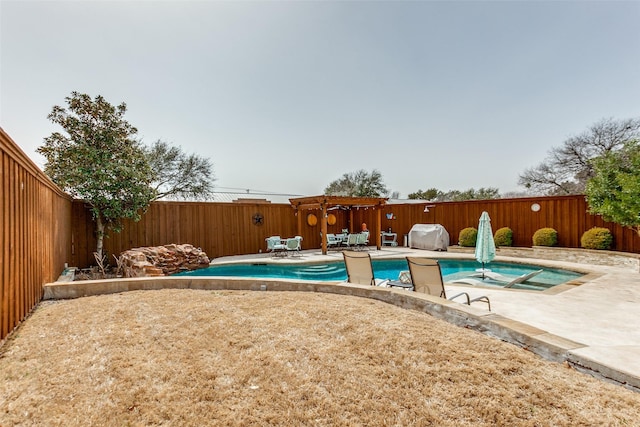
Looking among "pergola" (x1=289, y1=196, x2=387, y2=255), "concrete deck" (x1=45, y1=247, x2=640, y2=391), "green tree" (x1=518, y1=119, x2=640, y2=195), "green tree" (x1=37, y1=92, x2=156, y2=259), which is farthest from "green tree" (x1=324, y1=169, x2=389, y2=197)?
"concrete deck" (x1=45, y1=247, x2=640, y2=391)

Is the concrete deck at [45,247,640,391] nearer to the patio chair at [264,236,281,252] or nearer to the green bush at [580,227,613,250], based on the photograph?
the green bush at [580,227,613,250]

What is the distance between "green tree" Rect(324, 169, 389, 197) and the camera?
2970cm

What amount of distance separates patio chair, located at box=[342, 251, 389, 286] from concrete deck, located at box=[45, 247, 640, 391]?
79cm

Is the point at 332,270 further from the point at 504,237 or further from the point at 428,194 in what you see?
the point at 428,194

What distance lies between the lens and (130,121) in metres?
8.70

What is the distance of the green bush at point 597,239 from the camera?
8.66 metres

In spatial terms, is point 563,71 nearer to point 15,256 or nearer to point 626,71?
point 626,71

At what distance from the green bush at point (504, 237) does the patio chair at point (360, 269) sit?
792 cm

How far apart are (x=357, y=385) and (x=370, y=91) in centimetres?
1068

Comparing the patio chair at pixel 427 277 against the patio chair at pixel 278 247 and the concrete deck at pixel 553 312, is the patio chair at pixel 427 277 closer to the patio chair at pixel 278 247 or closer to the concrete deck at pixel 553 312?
the concrete deck at pixel 553 312

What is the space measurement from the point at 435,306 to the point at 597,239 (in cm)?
864

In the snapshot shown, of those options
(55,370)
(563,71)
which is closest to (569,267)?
(563,71)

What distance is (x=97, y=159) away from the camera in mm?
8000

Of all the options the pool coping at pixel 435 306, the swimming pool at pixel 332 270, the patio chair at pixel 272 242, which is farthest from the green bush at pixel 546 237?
the patio chair at pixel 272 242
